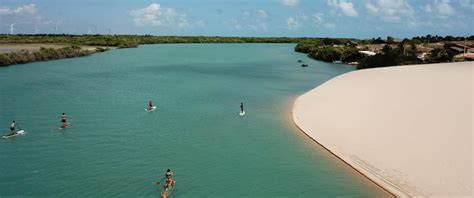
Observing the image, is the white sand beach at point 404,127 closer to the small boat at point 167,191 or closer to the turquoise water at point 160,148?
the turquoise water at point 160,148

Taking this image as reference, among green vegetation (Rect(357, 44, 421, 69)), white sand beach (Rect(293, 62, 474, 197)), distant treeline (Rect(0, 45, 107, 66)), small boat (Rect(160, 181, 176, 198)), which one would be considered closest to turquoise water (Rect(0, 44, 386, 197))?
small boat (Rect(160, 181, 176, 198))

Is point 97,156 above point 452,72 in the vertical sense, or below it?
below

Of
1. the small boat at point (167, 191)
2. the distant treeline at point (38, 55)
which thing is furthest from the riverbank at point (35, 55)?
the small boat at point (167, 191)

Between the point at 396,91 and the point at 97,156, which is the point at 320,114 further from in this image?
the point at 97,156

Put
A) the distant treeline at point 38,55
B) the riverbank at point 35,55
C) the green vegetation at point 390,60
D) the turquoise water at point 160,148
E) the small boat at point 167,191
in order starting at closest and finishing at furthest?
the small boat at point 167,191 → the turquoise water at point 160,148 → the green vegetation at point 390,60 → the distant treeline at point 38,55 → the riverbank at point 35,55

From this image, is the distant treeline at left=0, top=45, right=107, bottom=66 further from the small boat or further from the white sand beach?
the small boat

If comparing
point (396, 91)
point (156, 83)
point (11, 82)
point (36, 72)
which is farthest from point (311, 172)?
point (36, 72)

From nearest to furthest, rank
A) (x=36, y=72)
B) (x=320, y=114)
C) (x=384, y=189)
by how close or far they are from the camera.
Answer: (x=384, y=189)
(x=320, y=114)
(x=36, y=72)
